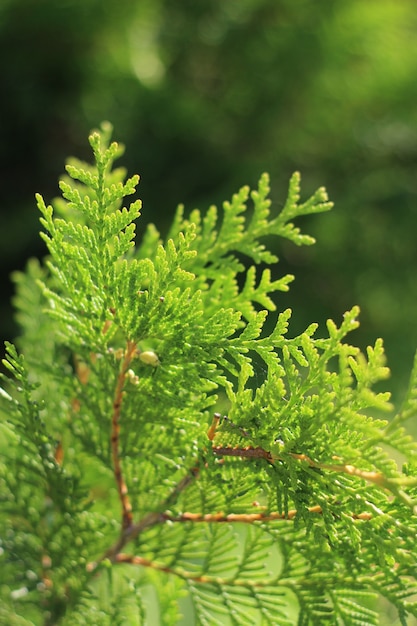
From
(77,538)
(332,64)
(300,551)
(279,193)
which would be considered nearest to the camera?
(300,551)

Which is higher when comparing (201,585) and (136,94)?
(136,94)

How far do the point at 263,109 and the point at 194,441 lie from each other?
2.62 metres

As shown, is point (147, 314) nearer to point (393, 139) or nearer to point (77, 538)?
point (77, 538)

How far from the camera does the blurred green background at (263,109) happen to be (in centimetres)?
277

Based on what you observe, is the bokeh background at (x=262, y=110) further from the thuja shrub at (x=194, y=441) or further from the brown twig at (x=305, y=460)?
the brown twig at (x=305, y=460)

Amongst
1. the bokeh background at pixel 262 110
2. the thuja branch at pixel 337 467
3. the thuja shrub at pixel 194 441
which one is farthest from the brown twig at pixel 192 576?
the bokeh background at pixel 262 110

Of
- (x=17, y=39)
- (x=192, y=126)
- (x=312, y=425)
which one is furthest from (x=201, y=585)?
(x=17, y=39)

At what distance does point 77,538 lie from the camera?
78 cm

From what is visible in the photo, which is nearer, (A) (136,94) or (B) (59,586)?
(B) (59,586)

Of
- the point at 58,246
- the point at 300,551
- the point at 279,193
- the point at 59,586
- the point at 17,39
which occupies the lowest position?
the point at 59,586

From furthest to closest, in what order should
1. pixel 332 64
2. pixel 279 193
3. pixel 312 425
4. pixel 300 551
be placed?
pixel 279 193 < pixel 332 64 < pixel 300 551 < pixel 312 425

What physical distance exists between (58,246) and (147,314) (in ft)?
0.33

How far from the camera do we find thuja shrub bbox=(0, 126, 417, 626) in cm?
56

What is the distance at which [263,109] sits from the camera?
119 inches
